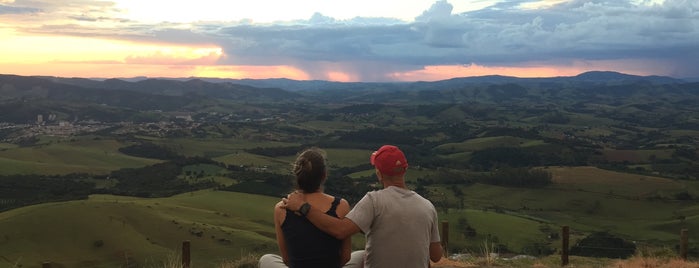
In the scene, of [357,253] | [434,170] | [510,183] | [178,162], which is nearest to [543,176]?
[510,183]

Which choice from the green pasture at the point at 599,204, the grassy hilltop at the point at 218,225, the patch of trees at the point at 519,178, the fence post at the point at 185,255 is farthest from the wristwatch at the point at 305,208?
the patch of trees at the point at 519,178

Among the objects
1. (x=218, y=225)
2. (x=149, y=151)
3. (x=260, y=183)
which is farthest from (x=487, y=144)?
(x=218, y=225)

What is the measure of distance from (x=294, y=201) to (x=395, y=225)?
109cm

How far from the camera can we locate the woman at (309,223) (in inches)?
230

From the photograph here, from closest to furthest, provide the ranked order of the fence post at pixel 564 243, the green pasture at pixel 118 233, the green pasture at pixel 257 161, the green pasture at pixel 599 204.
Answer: the fence post at pixel 564 243 → the green pasture at pixel 118 233 → the green pasture at pixel 599 204 → the green pasture at pixel 257 161

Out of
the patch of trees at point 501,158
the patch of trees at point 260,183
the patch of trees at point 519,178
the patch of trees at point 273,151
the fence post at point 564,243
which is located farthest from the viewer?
the patch of trees at point 273,151

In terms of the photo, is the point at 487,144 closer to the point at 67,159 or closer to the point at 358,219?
the point at 67,159

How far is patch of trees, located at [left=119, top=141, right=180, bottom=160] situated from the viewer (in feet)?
490

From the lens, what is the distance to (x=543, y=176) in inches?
4252

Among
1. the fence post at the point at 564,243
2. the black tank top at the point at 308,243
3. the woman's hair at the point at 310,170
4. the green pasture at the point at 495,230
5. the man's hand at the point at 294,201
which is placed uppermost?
the woman's hair at the point at 310,170

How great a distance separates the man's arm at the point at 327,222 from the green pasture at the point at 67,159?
122 m

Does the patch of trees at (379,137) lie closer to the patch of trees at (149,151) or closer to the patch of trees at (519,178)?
the patch of trees at (149,151)

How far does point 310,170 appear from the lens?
19.1ft

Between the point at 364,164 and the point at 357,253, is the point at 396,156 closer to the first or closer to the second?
the point at 357,253
